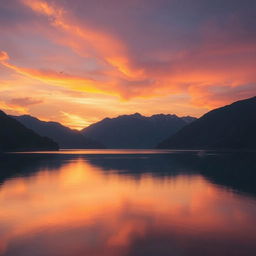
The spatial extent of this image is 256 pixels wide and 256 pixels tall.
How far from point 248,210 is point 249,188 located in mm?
16532

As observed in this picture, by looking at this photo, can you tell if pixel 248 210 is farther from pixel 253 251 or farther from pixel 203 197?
pixel 253 251

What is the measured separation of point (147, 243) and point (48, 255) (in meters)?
6.13

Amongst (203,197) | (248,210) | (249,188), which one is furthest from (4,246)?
(249,188)

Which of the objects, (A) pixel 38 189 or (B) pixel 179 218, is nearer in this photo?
(B) pixel 179 218

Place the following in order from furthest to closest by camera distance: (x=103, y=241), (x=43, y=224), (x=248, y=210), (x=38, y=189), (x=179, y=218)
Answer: (x=38, y=189) → (x=248, y=210) → (x=179, y=218) → (x=43, y=224) → (x=103, y=241)

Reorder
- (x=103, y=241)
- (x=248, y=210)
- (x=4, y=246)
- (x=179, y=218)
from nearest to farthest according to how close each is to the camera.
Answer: (x=4, y=246) → (x=103, y=241) → (x=179, y=218) → (x=248, y=210)

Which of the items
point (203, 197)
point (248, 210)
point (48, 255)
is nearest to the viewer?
point (48, 255)

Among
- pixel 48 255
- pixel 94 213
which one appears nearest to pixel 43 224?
pixel 94 213

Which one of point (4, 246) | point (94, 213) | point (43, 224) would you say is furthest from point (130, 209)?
point (4, 246)

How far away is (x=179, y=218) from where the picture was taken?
91.5 ft

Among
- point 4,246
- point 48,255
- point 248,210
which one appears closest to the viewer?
point 48,255

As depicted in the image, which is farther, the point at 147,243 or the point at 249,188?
the point at 249,188

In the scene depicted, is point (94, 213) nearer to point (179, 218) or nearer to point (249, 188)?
point (179, 218)

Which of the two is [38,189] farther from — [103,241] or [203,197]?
[103,241]
